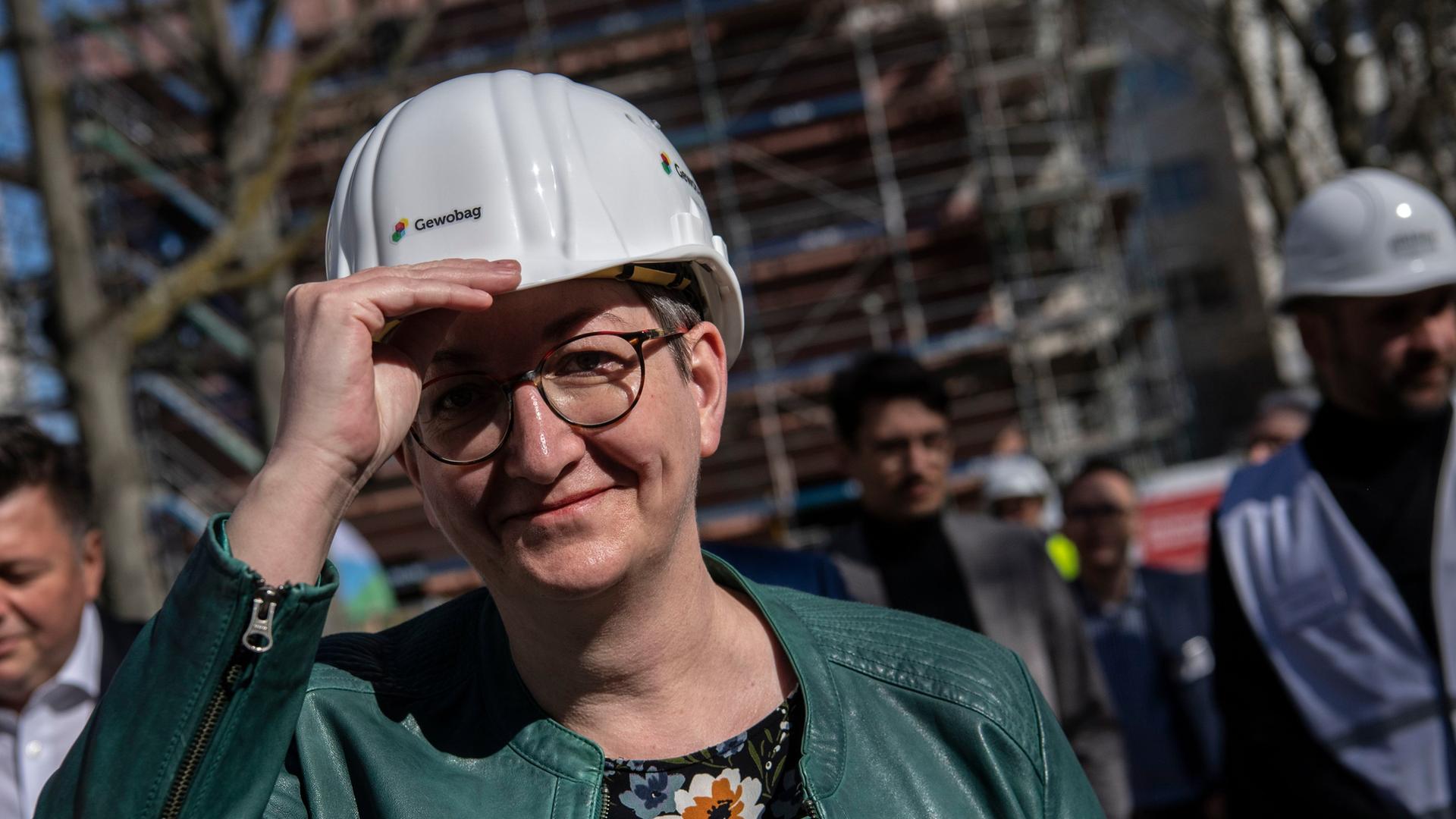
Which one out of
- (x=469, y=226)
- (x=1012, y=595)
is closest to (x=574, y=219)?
(x=469, y=226)

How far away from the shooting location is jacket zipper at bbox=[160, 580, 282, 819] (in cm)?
148

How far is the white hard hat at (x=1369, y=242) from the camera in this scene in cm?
338

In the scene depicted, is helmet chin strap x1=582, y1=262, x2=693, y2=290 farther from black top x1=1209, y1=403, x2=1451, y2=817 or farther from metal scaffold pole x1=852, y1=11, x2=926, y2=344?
metal scaffold pole x1=852, y1=11, x2=926, y2=344

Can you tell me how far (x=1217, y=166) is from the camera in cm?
3819

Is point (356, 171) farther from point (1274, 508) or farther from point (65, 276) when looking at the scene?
point (65, 276)

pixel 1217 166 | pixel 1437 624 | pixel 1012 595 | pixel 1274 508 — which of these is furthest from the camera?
pixel 1217 166

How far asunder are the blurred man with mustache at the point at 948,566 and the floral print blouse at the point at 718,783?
2.17 metres

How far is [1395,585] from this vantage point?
125 inches

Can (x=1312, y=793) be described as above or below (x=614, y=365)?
below

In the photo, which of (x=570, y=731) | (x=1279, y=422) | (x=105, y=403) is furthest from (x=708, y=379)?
(x=105, y=403)

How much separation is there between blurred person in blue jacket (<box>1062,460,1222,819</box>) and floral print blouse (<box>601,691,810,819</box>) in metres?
3.45

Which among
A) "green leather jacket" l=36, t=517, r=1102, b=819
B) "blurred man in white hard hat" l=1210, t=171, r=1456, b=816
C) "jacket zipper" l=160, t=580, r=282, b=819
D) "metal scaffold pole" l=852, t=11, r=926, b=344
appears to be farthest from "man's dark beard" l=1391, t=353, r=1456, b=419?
"metal scaffold pole" l=852, t=11, r=926, b=344

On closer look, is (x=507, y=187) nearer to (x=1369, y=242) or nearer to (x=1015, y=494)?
(x=1369, y=242)

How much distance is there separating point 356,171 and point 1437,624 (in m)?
2.49
